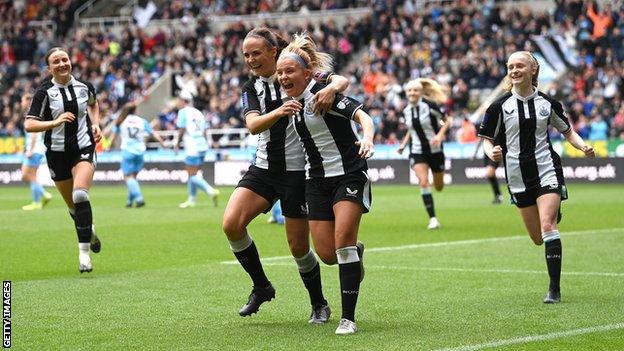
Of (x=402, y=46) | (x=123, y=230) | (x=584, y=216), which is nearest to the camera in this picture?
(x=123, y=230)

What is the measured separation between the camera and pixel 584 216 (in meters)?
21.2

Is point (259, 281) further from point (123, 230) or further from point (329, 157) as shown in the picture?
point (123, 230)

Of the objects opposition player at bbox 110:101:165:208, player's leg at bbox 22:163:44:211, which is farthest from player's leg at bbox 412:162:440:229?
player's leg at bbox 22:163:44:211

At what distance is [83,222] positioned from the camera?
12.8 m

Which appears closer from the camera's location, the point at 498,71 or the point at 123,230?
the point at 123,230

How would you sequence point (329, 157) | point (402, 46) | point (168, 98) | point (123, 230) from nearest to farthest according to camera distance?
point (329, 157) → point (123, 230) → point (402, 46) → point (168, 98)

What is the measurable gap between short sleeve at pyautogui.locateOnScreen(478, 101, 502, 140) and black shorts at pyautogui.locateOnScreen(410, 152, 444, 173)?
28.8 feet

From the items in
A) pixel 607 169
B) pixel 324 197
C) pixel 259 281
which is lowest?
pixel 607 169

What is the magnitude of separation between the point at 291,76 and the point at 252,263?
171cm

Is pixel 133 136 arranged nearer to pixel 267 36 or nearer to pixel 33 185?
pixel 33 185

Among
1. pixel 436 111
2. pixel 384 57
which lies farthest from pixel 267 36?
pixel 384 57

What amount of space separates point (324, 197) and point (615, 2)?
106 feet

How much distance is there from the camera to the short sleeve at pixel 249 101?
8.98m

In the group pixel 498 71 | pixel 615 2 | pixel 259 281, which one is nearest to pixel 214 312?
pixel 259 281
